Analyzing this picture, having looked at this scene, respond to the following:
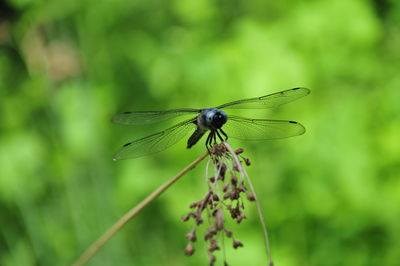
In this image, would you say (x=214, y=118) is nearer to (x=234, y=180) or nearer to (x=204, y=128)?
(x=204, y=128)

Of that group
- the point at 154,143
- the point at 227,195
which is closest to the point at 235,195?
the point at 227,195

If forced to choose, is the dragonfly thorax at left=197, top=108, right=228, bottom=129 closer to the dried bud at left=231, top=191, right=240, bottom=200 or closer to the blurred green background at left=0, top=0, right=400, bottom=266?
the dried bud at left=231, top=191, right=240, bottom=200

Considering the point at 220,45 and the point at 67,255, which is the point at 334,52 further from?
the point at 67,255

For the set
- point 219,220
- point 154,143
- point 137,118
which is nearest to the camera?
point 219,220

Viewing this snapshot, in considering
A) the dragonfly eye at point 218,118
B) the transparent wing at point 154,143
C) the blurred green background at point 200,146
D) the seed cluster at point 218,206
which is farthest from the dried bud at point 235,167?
the blurred green background at point 200,146

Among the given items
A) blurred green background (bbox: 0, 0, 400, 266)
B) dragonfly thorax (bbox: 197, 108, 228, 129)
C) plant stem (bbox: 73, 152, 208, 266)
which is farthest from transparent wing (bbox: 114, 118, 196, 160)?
blurred green background (bbox: 0, 0, 400, 266)

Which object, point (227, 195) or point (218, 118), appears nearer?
point (227, 195)
